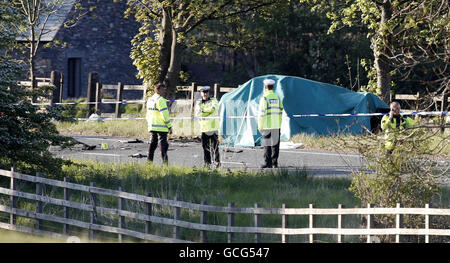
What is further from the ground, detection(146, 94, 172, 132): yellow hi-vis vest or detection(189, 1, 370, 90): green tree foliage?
detection(189, 1, 370, 90): green tree foliage

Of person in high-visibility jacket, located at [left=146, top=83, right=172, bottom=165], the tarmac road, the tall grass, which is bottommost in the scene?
the tall grass

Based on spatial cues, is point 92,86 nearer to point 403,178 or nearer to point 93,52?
point 93,52

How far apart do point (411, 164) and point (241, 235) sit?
2493 millimetres

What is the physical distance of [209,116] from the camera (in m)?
17.7

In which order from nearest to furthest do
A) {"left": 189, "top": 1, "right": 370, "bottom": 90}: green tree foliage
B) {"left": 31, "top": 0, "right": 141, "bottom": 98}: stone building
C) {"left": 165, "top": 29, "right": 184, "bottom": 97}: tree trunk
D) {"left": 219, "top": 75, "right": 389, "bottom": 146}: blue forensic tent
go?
{"left": 219, "top": 75, "right": 389, "bottom": 146}: blue forensic tent, {"left": 165, "top": 29, "right": 184, "bottom": 97}: tree trunk, {"left": 189, "top": 1, "right": 370, "bottom": 90}: green tree foliage, {"left": 31, "top": 0, "right": 141, "bottom": 98}: stone building

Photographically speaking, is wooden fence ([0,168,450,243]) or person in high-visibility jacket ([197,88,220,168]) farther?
person in high-visibility jacket ([197,88,220,168])

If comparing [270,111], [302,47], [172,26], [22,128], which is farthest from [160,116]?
[302,47]

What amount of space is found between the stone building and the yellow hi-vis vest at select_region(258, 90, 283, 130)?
25.0 metres

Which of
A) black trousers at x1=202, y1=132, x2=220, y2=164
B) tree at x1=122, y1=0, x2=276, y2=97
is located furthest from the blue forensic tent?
black trousers at x1=202, y1=132, x2=220, y2=164

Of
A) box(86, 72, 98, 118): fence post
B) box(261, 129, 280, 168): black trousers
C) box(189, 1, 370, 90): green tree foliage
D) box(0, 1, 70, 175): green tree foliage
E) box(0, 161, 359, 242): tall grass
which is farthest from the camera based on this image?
box(189, 1, 370, 90): green tree foliage

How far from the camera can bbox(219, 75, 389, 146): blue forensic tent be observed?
23703mm

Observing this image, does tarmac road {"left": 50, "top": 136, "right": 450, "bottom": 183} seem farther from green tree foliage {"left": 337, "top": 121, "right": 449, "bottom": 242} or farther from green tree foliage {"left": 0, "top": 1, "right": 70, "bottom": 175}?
green tree foliage {"left": 337, "top": 121, "right": 449, "bottom": 242}
